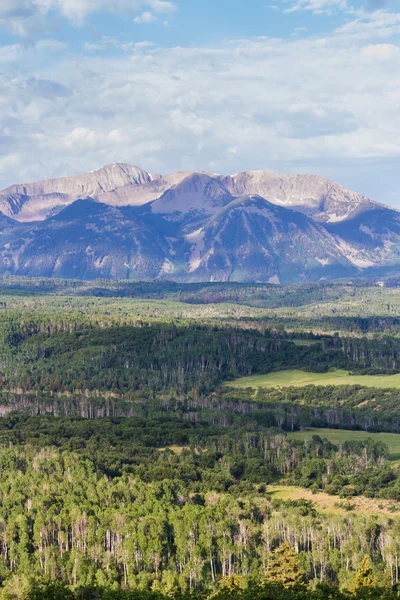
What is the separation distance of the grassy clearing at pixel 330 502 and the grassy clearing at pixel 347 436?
1298 inches

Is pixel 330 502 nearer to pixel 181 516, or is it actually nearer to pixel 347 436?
Answer: pixel 181 516

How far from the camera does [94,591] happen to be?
3561 inches

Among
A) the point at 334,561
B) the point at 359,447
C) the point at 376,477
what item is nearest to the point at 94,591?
the point at 334,561

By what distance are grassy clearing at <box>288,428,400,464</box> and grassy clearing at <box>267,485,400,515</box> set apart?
3296 cm

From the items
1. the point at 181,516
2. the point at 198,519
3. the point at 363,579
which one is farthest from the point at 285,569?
the point at 181,516

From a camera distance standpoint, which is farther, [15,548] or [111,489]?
[111,489]

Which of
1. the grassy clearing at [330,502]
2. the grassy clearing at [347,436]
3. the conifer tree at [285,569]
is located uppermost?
the conifer tree at [285,569]

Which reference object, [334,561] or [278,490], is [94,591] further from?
[278,490]

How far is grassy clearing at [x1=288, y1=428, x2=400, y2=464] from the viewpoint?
17925 centimetres

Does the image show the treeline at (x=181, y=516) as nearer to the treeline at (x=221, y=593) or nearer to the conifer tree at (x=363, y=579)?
the conifer tree at (x=363, y=579)

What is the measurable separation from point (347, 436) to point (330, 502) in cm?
5339

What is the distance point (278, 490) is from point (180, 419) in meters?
54.5

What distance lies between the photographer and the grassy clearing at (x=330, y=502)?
425ft

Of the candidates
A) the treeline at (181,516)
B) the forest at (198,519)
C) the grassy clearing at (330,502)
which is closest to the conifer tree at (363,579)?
the forest at (198,519)
